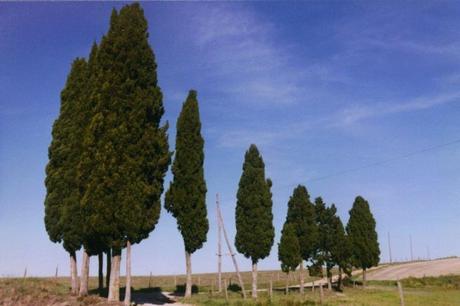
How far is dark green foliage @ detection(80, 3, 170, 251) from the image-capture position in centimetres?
2447

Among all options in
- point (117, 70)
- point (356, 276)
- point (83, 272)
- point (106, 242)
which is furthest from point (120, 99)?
point (356, 276)

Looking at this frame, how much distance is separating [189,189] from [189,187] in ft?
0.54

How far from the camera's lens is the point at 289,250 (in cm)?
4622

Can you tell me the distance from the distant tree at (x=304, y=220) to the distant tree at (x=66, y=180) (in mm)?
23496

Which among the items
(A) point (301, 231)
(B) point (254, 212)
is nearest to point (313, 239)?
(A) point (301, 231)

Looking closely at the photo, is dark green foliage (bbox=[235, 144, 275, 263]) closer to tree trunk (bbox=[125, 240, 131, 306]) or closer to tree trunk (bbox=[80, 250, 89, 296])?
tree trunk (bbox=[80, 250, 89, 296])

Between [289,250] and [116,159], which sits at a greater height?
[116,159]

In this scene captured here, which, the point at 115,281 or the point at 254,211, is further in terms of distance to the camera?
the point at 254,211

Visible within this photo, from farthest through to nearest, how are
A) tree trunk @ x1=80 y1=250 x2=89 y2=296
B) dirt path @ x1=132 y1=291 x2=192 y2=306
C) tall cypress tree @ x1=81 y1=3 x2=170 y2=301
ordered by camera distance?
1. tree trunk @ x1=80 y1=250 x2=89 y2=296
2. dirt path @ x1=132 y1=291 x2=192 y2=306
3. tall cypress tree @ x1=81 y1=3 x2=170 y2=301

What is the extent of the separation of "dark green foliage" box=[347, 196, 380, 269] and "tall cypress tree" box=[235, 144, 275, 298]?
633 inches

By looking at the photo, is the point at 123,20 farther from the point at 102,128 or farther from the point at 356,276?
the point at 356,276

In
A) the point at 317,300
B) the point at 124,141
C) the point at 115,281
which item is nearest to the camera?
the point at 115,281

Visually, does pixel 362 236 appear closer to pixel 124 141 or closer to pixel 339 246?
pixel 339 246

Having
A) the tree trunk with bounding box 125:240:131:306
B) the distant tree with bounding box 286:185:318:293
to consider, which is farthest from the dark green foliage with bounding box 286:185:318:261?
the tree trunk with bounding box 125:240:131:306
